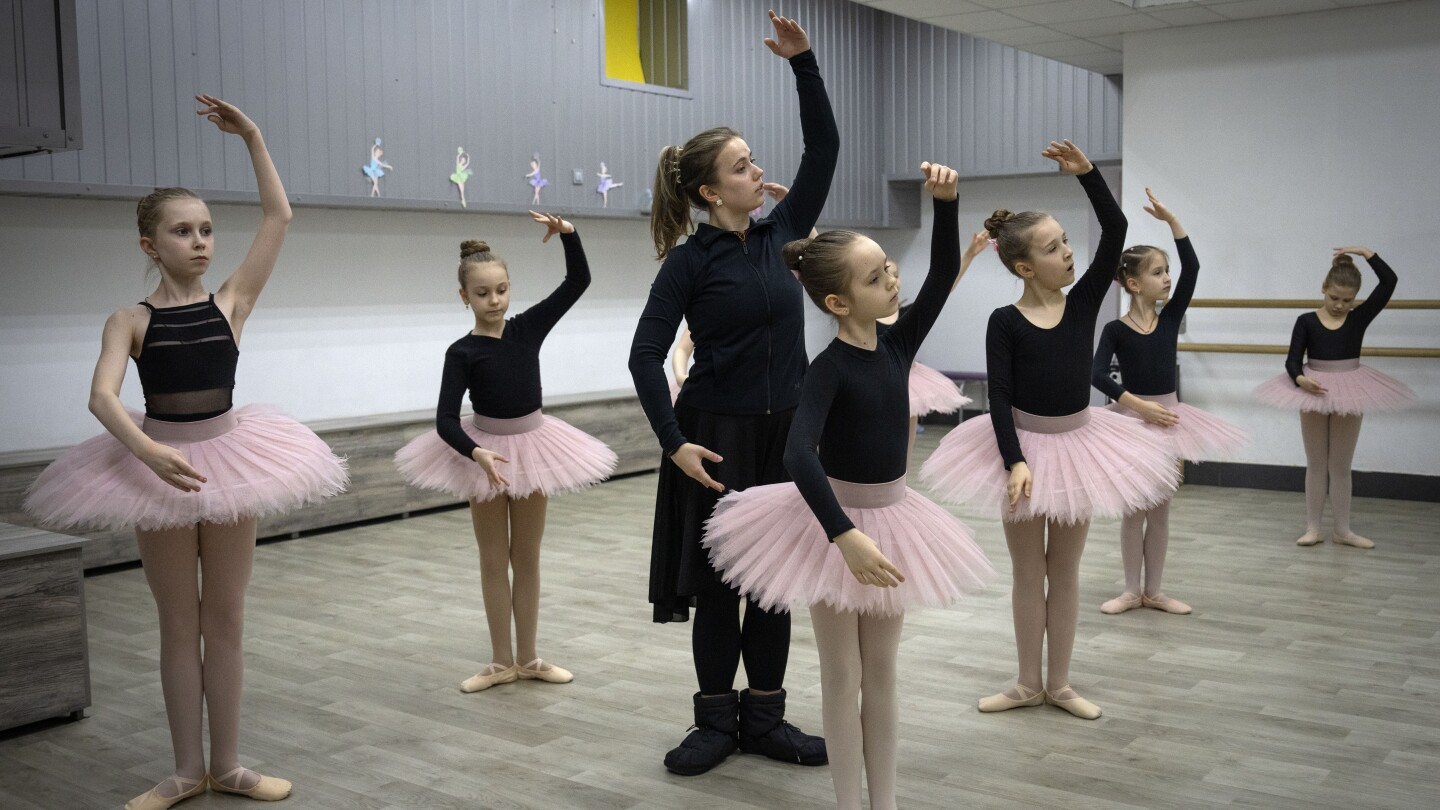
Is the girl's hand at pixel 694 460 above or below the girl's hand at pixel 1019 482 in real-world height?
above

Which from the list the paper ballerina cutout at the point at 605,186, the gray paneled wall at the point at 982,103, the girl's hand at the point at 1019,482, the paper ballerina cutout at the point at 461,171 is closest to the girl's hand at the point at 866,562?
the girl's hand at the point at 1019,482

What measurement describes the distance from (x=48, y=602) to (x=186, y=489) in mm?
1103

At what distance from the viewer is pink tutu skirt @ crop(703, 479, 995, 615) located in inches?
84.8

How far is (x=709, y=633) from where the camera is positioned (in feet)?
9.16

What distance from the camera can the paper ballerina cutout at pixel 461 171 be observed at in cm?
684

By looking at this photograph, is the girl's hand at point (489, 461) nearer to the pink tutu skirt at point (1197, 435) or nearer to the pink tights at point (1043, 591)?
the pink tights at point (1043, 591)

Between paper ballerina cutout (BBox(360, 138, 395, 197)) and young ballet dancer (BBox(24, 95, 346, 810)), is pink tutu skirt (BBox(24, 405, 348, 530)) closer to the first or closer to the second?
young ballet dancer (BBox(24, 95, 346, 810))

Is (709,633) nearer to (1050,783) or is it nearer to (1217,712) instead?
(1050,783)

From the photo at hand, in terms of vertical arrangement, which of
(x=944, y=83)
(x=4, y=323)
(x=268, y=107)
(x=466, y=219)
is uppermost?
(x=944, y=83)

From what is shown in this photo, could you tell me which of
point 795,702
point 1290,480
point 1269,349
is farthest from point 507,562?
point 1290,480

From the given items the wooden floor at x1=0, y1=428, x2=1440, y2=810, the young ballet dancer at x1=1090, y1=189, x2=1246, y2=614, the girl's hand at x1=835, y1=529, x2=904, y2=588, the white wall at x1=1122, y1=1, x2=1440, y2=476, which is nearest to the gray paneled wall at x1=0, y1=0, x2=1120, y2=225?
the wooden floor at x1=0, y1=428, x2=1440, y2=810

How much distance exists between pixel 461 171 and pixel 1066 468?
15.6ft

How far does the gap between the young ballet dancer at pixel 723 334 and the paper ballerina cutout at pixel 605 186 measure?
5176 mm

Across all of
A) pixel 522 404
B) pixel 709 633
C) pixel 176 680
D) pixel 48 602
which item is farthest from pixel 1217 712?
pixel 48 602
